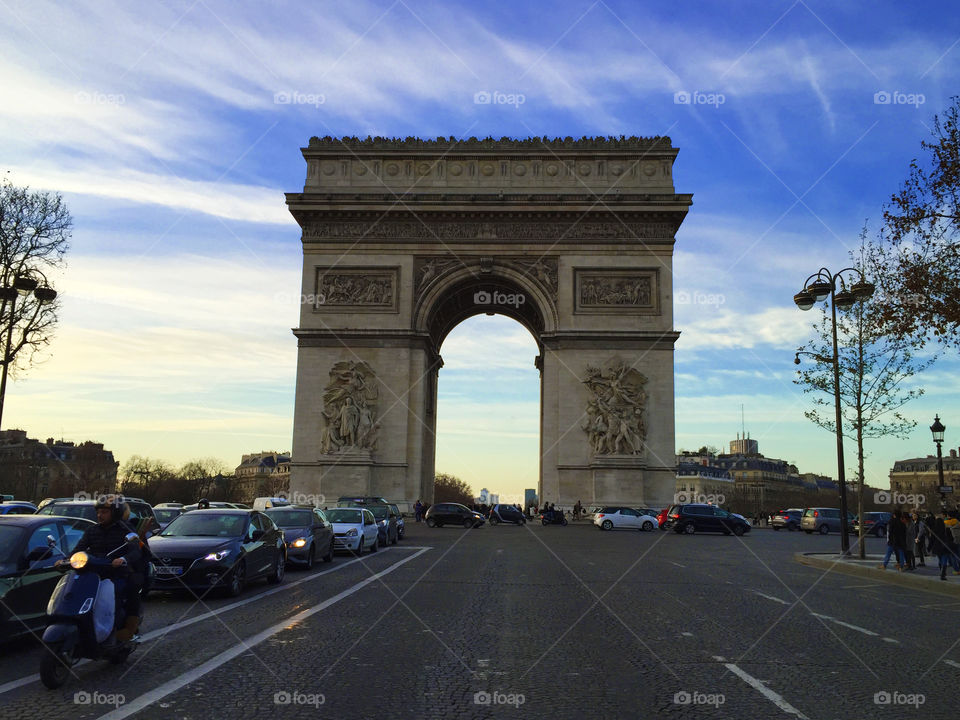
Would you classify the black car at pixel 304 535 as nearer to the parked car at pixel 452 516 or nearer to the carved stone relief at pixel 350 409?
the parked car at pixel 452 516

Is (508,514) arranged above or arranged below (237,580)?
below

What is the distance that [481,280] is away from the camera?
43656 millimetres

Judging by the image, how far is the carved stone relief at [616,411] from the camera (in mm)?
39438

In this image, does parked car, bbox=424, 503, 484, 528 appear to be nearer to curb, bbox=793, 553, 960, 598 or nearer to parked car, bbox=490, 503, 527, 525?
parked car, bbox=490, 503, 527, 525

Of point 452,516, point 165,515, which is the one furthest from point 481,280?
point 165,515

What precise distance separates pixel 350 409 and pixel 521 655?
110 feet

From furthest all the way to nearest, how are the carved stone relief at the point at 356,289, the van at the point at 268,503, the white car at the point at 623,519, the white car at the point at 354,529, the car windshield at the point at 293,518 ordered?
the carved stone relief at the point at 356,289
the white car at the point at 623,519
the van at the point at 268,503
the white car at the point at 354,529
the car windshield at the point at 293,518

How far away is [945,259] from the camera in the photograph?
15703 millimetres

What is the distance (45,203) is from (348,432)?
1636cm

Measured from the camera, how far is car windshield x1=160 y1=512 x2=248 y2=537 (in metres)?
12.8

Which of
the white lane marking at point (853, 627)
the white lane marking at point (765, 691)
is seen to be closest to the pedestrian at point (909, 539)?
the white lane marking at point (853, 627)

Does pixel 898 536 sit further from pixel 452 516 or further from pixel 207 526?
pixel 452 516

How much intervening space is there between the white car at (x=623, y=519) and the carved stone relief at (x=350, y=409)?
11.6 meters

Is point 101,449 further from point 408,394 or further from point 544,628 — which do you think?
point 544,628
